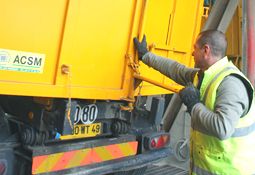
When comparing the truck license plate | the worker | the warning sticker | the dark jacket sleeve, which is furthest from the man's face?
the truck license plate

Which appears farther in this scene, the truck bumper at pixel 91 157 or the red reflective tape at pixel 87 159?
the red reflective tape at pixel 87 159

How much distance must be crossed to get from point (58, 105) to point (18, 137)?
407mm

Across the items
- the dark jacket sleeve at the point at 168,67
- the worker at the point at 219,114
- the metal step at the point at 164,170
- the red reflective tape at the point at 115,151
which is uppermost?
the dark jacket sleeve at the point at 168,67

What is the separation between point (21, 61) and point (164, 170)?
3.05 meters

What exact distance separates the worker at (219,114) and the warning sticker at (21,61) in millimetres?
968

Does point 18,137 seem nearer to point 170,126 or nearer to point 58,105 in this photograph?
point 58,105

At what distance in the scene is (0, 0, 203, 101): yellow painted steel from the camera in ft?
8.96

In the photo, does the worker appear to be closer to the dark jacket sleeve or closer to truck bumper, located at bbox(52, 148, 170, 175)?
the dark jacket sleeve

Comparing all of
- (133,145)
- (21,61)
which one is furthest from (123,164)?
(21,61)

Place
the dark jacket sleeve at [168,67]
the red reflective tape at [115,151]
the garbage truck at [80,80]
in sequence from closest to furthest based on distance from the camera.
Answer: the garbage truck at [80,80]
the dark jacket sleeve at [168,67]
the red reflective tape at [115,151]

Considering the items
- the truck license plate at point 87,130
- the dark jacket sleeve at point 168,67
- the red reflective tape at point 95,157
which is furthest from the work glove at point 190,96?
the red reflective tape at point 95,157

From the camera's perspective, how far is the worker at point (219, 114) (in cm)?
250

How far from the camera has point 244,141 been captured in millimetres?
2680

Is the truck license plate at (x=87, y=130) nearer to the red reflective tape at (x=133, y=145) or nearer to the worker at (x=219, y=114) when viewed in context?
the red reflective tape at (x=133, y=145)
